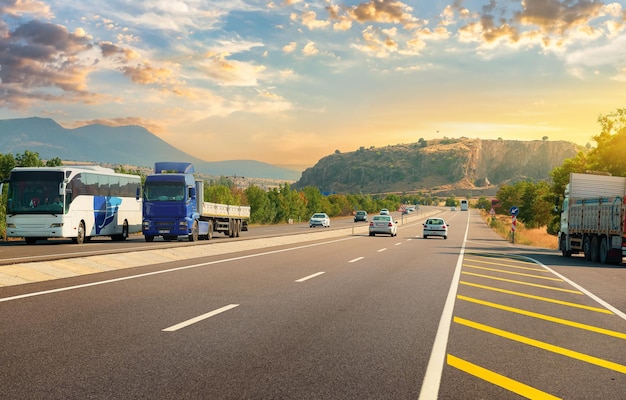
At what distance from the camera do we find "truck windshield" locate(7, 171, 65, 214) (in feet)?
82.8

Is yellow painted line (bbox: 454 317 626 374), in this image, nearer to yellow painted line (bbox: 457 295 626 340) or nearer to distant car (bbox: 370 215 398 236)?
yellow painted line (bbox: 457 295 626 340)

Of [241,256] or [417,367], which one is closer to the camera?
[417,367]

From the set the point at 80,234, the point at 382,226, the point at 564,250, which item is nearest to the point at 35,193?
the point at 80,234

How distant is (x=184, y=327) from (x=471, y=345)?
3.59 metres

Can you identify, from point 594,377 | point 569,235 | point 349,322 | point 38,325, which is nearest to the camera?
point 594,377

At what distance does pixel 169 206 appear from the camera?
2792 cm

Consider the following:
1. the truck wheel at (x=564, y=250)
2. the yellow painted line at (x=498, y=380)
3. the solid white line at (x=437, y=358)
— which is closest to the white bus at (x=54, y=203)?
the solid white line at (x=437, y=358)

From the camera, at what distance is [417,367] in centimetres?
595

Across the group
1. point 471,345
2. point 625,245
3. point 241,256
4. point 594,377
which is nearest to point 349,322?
point 471,345

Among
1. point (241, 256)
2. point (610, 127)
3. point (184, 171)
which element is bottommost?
point (241, 256)

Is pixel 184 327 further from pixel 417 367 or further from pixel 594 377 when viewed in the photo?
pixel 594 377

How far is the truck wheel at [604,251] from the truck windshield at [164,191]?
17815mm

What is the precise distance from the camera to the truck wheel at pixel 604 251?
74.1 feet

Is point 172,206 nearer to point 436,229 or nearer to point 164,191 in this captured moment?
point 164,191
